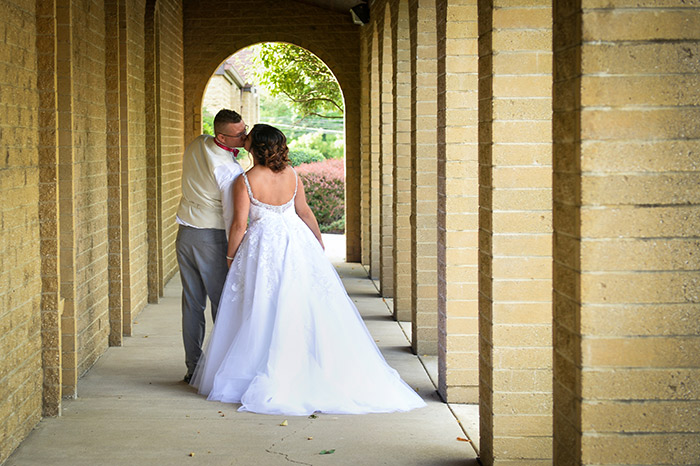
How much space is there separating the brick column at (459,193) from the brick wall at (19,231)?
255 cm

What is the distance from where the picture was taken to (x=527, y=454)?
4.57m

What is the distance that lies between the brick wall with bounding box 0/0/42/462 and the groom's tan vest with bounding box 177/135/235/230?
1301 mm

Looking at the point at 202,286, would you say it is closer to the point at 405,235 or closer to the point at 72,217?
the point at 72,217

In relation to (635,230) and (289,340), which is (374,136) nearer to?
(289,340)

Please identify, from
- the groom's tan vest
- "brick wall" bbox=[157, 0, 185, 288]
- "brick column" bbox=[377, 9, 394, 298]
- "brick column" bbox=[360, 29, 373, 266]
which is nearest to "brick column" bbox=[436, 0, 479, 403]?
the groom's tan vest

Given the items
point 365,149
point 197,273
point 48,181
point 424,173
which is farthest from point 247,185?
point 365,149

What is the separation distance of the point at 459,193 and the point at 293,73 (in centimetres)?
1482

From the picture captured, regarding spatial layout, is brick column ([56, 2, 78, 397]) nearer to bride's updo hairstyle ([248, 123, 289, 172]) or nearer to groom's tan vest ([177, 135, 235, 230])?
groom's tan vest ([177, 135, 235, 230])

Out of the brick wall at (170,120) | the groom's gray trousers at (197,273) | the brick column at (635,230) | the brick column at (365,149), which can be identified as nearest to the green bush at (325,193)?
the brick column at (365,149)

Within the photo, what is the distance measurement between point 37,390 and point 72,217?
45.8 inches

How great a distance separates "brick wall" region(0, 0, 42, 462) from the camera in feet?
15.3

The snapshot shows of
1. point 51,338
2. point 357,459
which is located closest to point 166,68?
point 51,338

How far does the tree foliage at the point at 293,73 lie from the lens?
19281mm

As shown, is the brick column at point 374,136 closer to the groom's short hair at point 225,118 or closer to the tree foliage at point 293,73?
the groom's short hair at point 225,118
